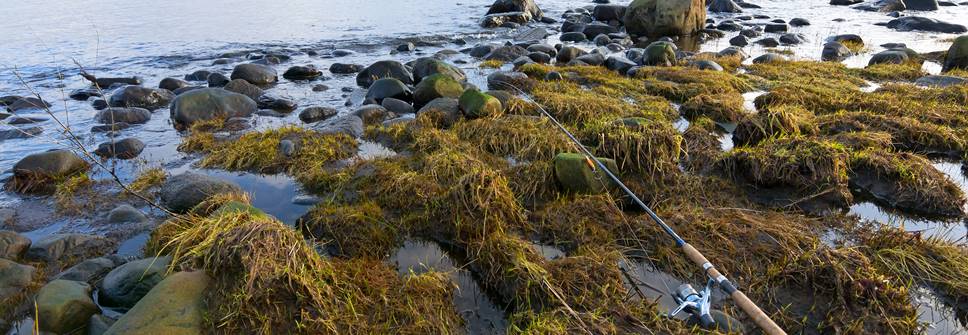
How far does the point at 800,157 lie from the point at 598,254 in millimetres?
2986

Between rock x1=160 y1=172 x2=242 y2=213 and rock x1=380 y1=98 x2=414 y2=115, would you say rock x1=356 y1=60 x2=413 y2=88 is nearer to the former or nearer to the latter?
rock x1=380 y1=98 x2=414 y2=115

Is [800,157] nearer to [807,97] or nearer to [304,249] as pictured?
[807,97]

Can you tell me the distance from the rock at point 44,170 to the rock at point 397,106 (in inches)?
175

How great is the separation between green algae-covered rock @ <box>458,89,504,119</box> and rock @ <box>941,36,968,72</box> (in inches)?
417

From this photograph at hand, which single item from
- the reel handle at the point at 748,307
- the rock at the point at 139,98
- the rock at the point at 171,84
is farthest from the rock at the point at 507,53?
the reel handle at the point at 748,307

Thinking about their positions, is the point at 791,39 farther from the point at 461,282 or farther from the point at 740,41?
the point at 461,282

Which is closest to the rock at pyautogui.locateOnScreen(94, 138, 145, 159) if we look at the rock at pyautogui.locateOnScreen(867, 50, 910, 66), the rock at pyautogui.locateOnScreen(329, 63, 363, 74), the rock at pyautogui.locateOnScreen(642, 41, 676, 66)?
the rock at pyautogui.locateOnScreen(329, 63, 363, 74)

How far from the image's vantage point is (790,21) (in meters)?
22.2

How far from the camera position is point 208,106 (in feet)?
30.3

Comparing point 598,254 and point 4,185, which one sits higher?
point 4,185

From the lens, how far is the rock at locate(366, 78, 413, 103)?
1020 centimetres

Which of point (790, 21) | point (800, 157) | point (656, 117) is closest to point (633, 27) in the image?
point (790, 21)

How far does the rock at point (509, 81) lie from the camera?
10.9 m

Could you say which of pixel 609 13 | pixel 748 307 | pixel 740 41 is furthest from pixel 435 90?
pixel 609 13
